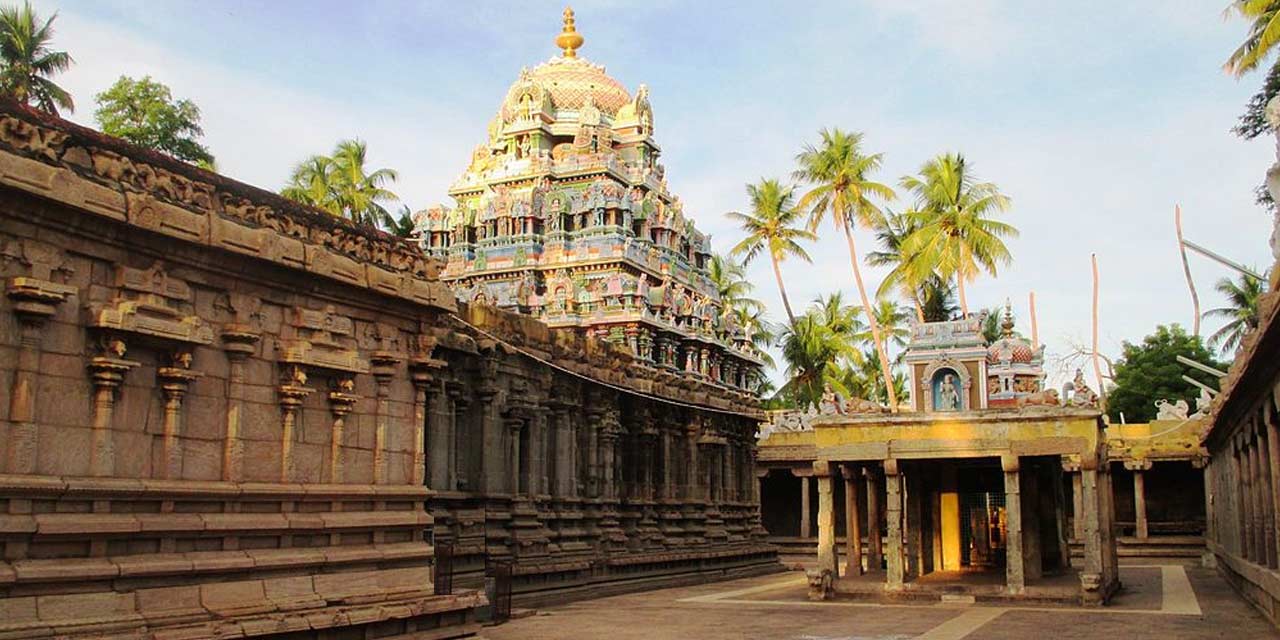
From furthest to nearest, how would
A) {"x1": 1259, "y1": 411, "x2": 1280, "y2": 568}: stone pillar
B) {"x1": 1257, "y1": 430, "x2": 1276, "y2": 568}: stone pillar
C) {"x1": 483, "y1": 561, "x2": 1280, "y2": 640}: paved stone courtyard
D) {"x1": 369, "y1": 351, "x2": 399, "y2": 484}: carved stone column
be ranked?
{"x1": 1257, "y1": 430, "x2": 1276, "y2": 568}: stone pillar → {"x1": 483, "y1": 561, "x2": 1280, "y2": 640}: paved stone courtyard → {"x1": 1259, "y1": 411, "x2": 1280, "y2": 568}: stone pillar → {"x1": 369, "y1": 351, "x2": 399, "y2": 484}: carved stone column

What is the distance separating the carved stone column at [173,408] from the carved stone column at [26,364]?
135 cm

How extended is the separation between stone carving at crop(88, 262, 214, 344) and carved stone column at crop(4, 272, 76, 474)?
0.54 meters

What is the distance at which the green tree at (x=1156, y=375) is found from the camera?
52.2 meters

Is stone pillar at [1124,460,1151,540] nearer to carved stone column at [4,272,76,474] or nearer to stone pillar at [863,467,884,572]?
stone pillar at [863,467,884,572]

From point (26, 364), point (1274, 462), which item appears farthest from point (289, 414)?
point (1274, 462)

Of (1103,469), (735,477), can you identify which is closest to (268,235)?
(1103,469)

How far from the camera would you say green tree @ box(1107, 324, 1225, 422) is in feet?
171

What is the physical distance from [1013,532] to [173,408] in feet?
53.6

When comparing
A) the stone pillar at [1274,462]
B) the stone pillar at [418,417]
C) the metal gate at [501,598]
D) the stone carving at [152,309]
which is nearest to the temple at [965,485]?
the stone pillar at [1274,462]

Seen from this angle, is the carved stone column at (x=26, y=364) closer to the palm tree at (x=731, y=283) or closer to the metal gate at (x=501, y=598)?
the metal gate at (x=501, y=598)

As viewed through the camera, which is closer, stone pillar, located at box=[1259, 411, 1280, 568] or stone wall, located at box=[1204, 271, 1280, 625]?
stone wall, located at box=[1204, 271, 1280, 625]

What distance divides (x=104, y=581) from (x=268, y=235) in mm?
3808

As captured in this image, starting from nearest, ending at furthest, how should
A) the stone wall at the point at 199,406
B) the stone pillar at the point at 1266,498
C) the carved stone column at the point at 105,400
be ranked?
the stone wall at the point at 199,406 < the carved stone column at the point at 105,400 < the stone pillar at the point at 1266,498

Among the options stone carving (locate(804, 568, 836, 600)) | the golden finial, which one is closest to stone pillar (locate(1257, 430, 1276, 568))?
stone carving (locate(804, 568, 836, 600))
